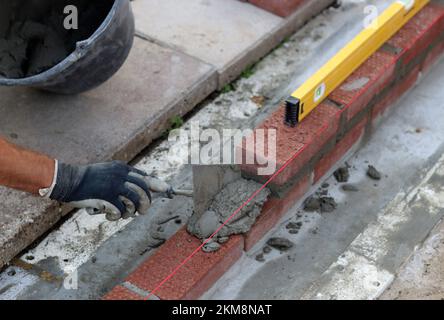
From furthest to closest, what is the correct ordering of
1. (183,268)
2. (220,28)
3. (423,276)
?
(220,28)
(423,276)
(183,268)

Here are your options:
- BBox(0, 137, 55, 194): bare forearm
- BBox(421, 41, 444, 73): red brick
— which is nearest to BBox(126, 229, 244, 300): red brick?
BBox(0, 137, 55, 194): bare forearm

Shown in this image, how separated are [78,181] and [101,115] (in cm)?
113

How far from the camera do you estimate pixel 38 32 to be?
5.30 metres

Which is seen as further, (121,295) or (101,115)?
(101,115)

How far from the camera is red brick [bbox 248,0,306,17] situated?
6.03 meters

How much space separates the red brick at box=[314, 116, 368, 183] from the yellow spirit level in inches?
13.0

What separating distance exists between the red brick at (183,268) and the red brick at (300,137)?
17.9 inches

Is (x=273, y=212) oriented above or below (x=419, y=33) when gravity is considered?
below

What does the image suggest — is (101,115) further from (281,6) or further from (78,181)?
(281,6)

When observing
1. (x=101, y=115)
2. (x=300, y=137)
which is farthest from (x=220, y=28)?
(x=300, y=137)

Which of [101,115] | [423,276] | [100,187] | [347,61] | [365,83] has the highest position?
[347,61]

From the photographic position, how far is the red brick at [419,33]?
5.23 metres

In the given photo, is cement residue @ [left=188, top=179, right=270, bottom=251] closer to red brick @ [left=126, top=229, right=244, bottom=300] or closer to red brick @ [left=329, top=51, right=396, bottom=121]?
red brick @ [left=126, top=229, right=244, bottom=300]

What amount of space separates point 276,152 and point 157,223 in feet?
2.80
